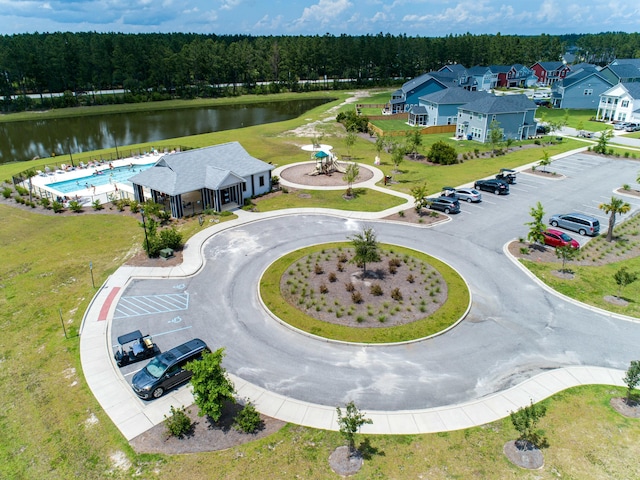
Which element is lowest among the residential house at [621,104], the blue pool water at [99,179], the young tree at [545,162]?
the blue pool water at [99,179]

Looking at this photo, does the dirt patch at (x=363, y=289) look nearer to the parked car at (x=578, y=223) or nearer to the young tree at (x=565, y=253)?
the young tree at (x=565, y=253)


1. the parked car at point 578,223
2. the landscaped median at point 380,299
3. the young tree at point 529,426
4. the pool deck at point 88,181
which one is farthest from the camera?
the pool deck at point 88,181

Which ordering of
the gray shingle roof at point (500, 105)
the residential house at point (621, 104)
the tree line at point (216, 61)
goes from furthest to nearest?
the tree line at point (216, 61)
the residential house at point (621, 104)
the gray shingle roof at point (500, 105)

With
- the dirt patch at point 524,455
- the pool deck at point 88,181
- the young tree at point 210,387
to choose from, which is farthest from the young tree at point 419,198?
the pool deck at point 88,181

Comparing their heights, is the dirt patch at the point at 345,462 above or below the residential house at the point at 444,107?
below

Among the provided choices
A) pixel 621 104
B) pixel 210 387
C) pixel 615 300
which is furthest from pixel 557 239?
pixel 621 104

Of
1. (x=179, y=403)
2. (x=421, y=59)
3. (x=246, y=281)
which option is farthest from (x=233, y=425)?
(x=421, y=59)

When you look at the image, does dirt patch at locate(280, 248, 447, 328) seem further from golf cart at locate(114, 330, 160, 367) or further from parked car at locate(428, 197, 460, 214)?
parked car at locate(428, 197, 460, 214)

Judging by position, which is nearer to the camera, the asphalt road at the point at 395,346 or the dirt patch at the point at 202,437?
the dirt patch at the point at 202,437
